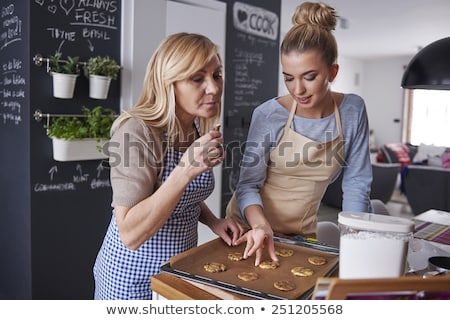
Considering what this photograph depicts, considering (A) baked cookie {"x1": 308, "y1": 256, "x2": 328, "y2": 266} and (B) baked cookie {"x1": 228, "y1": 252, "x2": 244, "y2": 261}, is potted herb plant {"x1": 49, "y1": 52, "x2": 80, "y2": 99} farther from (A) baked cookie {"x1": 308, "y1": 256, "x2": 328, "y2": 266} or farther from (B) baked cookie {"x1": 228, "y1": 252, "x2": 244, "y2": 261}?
(A) baked cookie {"x1": 308, "y1": 256, "x2": 328, "y2": 266}

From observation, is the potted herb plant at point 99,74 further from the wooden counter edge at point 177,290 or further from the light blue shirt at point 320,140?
the wooden counter edge at point 177,290

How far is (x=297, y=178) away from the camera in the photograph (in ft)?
4.03

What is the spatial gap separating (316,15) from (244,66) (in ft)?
6.37

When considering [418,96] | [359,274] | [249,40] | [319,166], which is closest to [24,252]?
[319,166]

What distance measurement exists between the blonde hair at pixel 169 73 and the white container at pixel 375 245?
0.49 m

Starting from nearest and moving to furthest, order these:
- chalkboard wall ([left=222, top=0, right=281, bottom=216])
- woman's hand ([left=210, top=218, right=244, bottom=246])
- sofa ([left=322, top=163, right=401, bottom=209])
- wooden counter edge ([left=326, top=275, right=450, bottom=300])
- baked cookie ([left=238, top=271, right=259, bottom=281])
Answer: wooden counter edge ([left=326, top=275, right=450, bottom=300]) → baked cookie ([left=238, top=271, right=259, bottom=281]) → woman's hand ([left=210, top=218, right=244, bottom=246]) → chalkboard wall ([left=222, top=0, right=281, bottom=216]) → sofa ([left=322, top=163, right=401, bottom=209])

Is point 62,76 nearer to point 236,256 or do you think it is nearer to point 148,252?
point 148,252

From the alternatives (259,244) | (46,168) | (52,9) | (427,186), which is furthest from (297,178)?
(427,186)

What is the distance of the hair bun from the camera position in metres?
1.08

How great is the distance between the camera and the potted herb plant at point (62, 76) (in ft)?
6.00

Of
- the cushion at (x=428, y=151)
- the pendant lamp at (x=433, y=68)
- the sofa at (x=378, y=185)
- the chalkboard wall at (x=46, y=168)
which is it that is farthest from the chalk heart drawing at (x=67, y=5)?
the cushion at (x=428, y=151)

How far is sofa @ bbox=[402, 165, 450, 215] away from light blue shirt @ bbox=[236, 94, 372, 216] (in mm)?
3168

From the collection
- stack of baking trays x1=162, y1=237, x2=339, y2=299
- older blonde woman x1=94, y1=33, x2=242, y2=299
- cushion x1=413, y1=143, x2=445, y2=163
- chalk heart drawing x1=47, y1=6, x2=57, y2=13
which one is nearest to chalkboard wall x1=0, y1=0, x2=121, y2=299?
chalk heart drawing x1=47, y1=6, x2=57, y2=13
